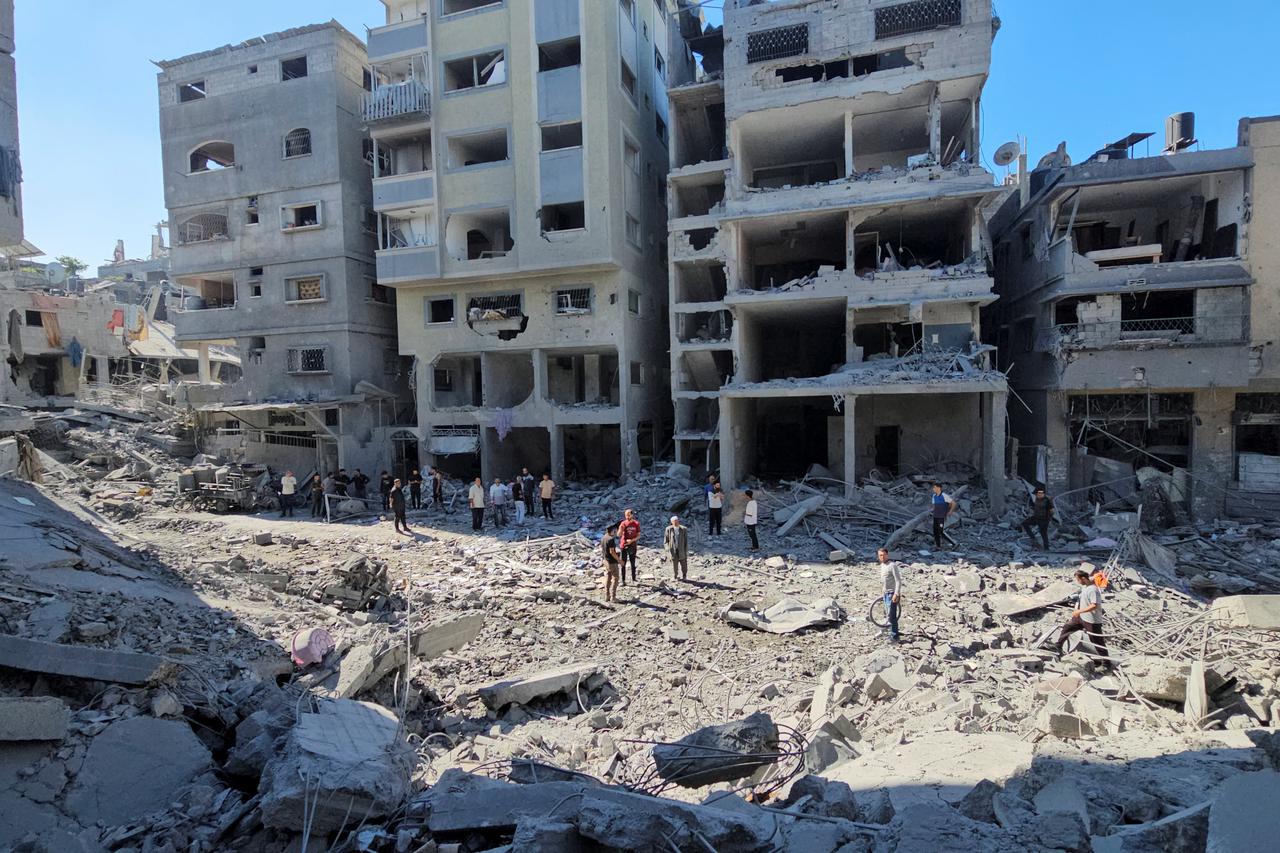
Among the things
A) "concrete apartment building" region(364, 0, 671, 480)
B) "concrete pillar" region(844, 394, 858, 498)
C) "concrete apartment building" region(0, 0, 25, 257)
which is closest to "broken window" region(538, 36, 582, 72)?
"concrete apartment building" region(364, 0, 671, 480)

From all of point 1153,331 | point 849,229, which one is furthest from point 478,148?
point 1153,331

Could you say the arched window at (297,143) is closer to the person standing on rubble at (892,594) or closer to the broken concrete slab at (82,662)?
the broken concrete slab at (82,662)

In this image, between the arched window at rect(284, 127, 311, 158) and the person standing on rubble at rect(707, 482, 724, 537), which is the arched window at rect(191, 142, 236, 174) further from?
the person standing on rubble at rect(707, 482, 724, 537)

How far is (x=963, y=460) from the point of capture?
1972 cm

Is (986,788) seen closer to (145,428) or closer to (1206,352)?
(1206,352)

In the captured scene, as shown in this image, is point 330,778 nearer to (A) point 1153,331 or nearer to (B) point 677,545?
(B) point 677,545

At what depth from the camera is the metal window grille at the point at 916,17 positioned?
18.4 meters

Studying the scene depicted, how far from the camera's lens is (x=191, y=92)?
26.1 metres

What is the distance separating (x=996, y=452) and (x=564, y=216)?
52.7ft

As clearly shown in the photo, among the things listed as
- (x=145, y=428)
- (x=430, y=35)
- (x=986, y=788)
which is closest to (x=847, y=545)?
(x=986, y=788)

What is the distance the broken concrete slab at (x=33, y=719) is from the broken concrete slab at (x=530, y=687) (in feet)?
12.2

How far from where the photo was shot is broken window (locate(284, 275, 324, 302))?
81.9 feet

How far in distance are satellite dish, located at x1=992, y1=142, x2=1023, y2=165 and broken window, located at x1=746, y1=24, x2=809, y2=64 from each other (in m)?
6.70

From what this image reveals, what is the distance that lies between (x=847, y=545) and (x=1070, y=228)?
38.1 ft
